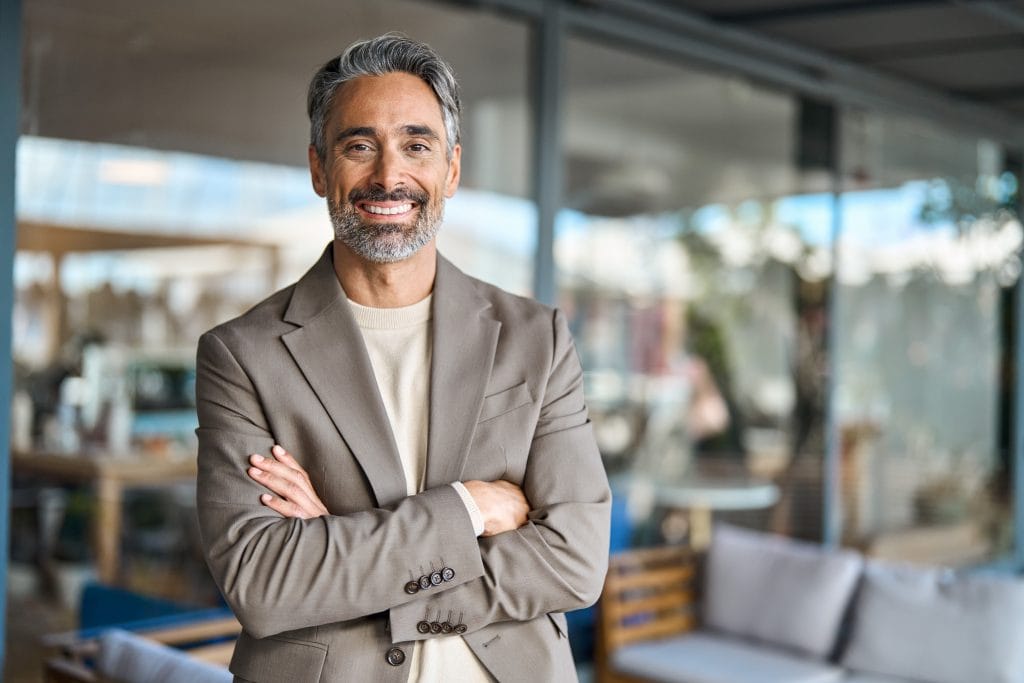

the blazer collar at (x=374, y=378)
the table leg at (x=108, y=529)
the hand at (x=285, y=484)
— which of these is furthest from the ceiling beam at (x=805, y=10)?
the hand at (x=285, y=484)

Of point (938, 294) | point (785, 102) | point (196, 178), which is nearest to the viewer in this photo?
point (196, 178)

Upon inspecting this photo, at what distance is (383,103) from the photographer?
6.55ft

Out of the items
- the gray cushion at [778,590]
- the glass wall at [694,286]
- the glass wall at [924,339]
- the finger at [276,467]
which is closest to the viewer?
the finger at [276,467]

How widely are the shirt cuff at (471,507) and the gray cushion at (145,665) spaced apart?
87 centimetres

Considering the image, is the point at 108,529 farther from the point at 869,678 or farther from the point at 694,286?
the point at 694,286

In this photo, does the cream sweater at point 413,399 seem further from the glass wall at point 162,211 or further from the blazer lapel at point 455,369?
the glass wall at point 162,211

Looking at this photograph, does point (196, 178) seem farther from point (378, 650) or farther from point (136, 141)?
point (378, 650)

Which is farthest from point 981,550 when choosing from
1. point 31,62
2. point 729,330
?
point 31,62

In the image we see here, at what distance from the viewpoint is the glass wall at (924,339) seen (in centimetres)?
659

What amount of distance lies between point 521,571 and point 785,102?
4.62m

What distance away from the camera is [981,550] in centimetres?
766

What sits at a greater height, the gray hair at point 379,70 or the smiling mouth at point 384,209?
the gray hair at point 379,70

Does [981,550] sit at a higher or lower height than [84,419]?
lower

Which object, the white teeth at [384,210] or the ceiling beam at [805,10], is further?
the ceiling beam at [805,10]
